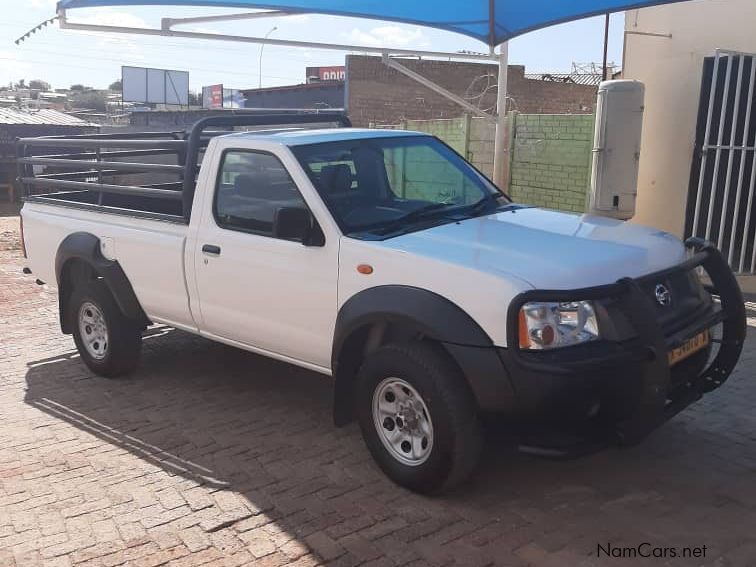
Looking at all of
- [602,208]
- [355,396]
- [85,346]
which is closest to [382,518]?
[355,396]

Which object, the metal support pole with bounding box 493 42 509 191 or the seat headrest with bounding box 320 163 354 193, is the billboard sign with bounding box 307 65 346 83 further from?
the seat headrest with bounding box 320 163 354 193

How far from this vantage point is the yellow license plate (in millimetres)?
3799

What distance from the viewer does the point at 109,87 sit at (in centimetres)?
9362

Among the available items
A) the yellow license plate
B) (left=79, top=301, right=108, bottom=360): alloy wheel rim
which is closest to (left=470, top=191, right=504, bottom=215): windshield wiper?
the yellow license plate

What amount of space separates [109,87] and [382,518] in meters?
99.0

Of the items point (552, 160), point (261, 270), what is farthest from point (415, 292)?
point (552, 160)

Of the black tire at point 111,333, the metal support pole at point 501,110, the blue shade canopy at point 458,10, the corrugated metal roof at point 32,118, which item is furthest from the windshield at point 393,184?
the corrugated metal roof at point 32,118

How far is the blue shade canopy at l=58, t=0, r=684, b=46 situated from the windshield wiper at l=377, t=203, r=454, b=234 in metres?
2.67

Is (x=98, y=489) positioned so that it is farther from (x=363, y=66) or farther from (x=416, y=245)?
(x=363, y=66)

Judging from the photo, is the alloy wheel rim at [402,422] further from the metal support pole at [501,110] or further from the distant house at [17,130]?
the distant house at [17,130]

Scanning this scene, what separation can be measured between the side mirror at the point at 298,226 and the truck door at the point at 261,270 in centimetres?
5

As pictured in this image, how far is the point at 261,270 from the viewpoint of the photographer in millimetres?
4586

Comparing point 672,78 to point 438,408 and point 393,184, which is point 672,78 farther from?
point 438,408

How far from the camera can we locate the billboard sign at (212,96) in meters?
52.3
